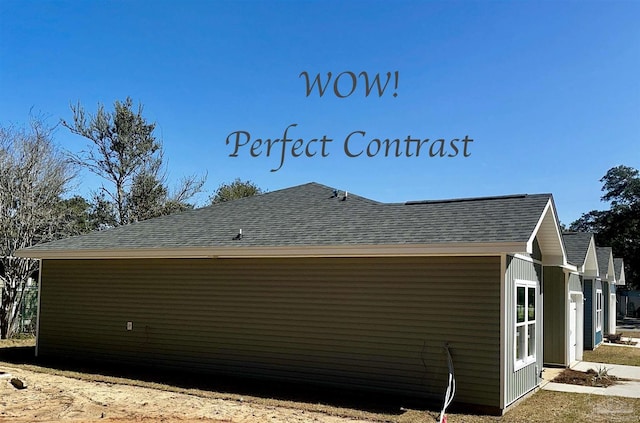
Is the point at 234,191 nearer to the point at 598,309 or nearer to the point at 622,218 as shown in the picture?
the point at 598,309

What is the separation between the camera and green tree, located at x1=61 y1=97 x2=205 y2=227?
24.5 meters

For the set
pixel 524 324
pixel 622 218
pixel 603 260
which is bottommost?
pixel 524 324

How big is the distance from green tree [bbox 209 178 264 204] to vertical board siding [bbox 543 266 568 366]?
2966 cm

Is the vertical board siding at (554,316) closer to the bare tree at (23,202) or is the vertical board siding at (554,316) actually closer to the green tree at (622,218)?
the bare tree at (23,202)

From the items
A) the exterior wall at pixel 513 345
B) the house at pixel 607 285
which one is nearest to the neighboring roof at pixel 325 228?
the exterior wall at pixel 513 345

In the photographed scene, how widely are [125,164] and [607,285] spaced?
2135 centimetres

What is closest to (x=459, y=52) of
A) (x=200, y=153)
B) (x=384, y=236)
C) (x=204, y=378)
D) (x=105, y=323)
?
(x=384, y=236)

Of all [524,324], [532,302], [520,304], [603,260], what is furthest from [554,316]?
[603,260]

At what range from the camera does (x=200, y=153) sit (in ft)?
79.7

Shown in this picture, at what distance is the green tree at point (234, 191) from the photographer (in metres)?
41.8

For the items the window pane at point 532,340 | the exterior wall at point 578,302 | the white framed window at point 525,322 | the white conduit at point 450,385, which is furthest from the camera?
the exterior wall at point 578,302

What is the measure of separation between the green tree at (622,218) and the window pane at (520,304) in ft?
123

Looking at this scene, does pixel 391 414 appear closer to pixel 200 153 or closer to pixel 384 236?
pixel 384 236

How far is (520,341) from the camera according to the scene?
928 centimetres
